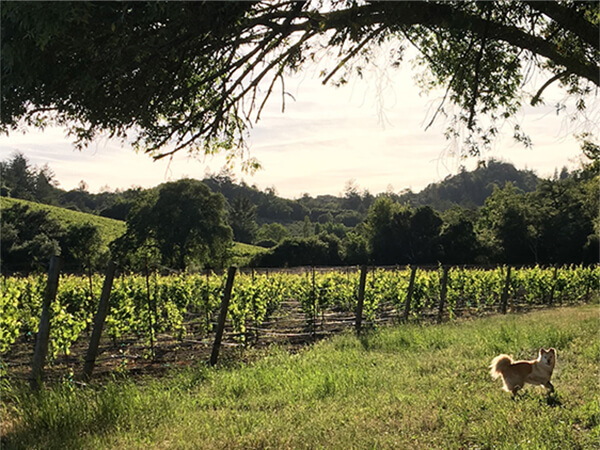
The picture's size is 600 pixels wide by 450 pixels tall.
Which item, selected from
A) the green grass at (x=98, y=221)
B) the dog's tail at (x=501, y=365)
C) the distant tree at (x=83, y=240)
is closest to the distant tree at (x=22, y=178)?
the green grass at (x=98, y=221)

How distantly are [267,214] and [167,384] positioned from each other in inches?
4666

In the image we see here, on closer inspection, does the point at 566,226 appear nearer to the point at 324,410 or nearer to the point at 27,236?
the point at 27,236

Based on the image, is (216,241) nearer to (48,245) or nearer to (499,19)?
(48,245)

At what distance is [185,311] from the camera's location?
1218 centimetres

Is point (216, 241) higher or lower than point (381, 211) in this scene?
lower

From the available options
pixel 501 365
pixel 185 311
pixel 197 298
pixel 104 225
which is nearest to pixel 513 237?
pixel 197 298

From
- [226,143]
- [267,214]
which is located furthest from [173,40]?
[267,214]

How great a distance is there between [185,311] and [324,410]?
785 centimetres

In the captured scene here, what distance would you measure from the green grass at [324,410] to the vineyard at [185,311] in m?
1.75

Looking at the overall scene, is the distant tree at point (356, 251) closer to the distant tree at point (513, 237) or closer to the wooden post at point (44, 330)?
the distant tree at point (513, 237)

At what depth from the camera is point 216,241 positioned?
43250mm

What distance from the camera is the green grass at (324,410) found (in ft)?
13.5

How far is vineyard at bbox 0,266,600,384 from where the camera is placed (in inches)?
352

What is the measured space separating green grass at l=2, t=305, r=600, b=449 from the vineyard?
175 cm
